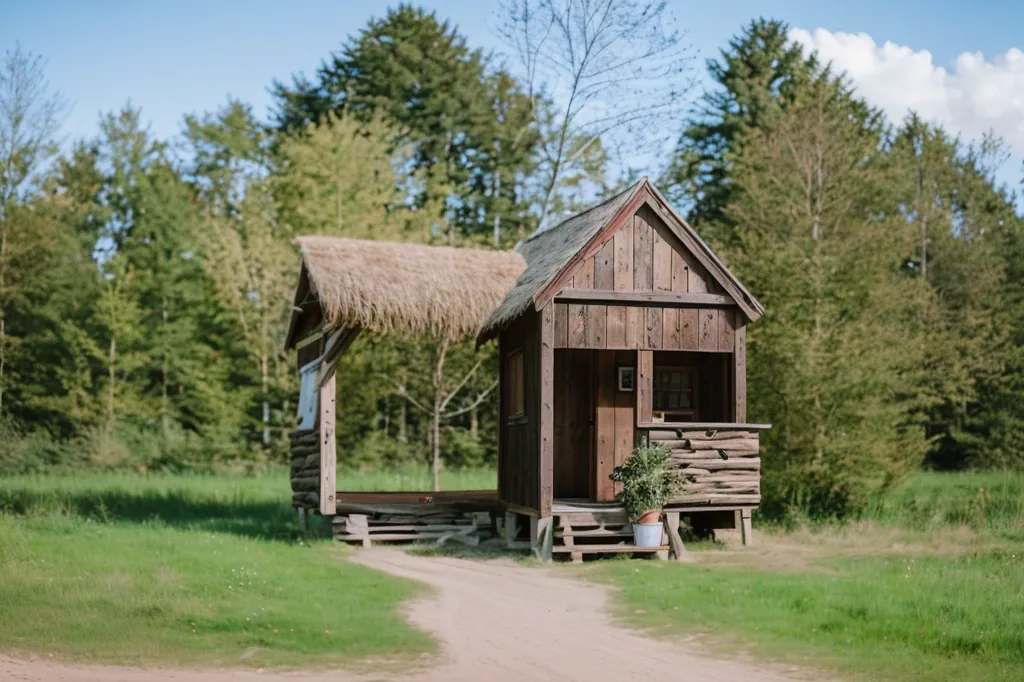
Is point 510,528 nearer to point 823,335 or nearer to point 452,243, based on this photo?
point 823,335

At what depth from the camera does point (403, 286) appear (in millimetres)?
17109

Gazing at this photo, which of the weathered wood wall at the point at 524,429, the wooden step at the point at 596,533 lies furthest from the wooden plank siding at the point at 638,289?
the wooden step at the point at 596,533

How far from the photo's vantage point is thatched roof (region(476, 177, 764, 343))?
51.4 feet

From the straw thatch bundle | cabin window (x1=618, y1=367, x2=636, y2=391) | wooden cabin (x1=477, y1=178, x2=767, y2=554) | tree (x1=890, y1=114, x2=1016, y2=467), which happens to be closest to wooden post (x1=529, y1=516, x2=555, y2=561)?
wooden cabin (x1=477, y1=178, x2=767, y2=554)

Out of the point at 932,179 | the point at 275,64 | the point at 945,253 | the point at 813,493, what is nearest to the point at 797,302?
the point at 813,493

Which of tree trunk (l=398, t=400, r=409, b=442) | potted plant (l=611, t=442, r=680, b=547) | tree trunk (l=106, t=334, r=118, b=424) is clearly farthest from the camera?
tree trunk (l=106, t=334, r=118, b=424)

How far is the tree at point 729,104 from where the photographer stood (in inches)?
1451

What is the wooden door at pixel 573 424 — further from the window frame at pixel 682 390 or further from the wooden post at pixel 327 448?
the wooden post at pixel 327 448

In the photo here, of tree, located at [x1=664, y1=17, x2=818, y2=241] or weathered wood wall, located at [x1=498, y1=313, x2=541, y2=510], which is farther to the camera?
tree, located at [x1=664, y1=17, x2=818, y2=241]

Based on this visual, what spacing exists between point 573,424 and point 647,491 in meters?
2.81

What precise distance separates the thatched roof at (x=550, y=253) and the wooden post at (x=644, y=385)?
5.88 feet

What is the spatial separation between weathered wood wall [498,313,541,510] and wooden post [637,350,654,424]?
1.47 meters

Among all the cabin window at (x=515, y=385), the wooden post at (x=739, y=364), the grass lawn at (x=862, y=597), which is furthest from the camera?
the cabin window at (x=515, y=385)

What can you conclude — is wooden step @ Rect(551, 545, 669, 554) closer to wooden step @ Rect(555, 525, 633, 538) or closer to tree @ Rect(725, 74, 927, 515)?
wooden step @ Rect(555, 525, 633, 538)
